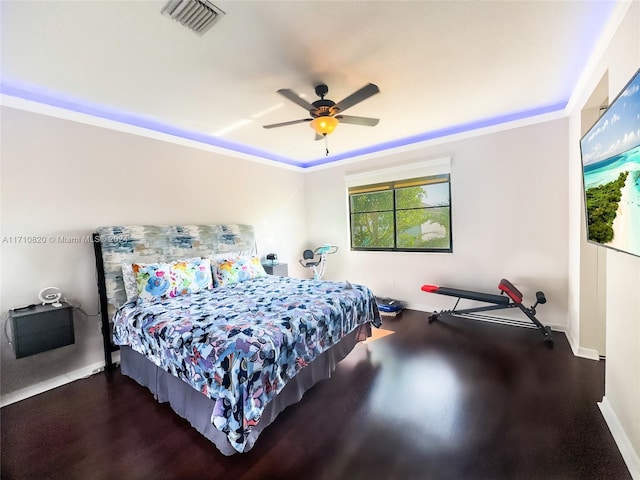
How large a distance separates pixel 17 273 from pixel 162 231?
1191 mm

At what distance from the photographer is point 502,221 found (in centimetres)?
342

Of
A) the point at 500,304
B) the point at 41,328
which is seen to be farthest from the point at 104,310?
the point at 500,304

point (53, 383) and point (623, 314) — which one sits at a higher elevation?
point (623, 314)

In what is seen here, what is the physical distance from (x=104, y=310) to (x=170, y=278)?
2.25 feet

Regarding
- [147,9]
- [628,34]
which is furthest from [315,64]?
[628,34]

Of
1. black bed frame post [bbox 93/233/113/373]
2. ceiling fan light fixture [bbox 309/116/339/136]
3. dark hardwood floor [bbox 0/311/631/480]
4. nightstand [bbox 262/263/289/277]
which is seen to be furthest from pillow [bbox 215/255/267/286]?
ceiling fan light fixture [bbox 309/116/339/136]

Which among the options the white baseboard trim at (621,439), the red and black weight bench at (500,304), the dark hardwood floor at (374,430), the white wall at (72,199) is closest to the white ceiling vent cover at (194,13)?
the white wall at (72,199)

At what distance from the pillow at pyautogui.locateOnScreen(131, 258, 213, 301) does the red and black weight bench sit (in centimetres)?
290

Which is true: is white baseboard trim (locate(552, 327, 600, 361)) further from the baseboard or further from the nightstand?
the baseboard

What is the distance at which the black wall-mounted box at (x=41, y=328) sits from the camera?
6.89ft

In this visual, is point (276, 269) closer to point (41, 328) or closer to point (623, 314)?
point (41, 328)

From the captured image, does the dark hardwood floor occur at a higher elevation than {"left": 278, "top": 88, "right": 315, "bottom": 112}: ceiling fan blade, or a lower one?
lower

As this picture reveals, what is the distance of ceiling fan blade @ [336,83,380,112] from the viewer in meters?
1.95

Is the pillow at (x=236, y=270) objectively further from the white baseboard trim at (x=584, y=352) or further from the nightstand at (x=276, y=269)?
the white baseboard trim at (x=584, y=352)
